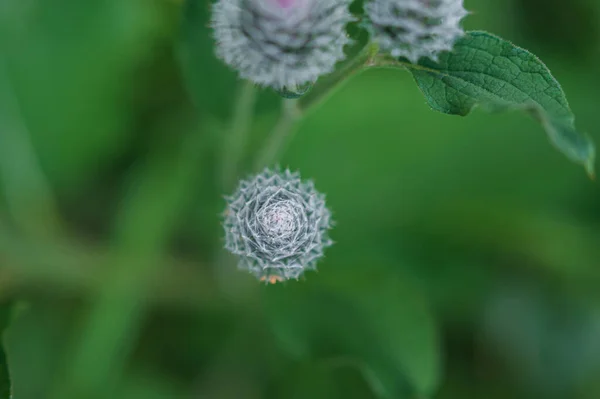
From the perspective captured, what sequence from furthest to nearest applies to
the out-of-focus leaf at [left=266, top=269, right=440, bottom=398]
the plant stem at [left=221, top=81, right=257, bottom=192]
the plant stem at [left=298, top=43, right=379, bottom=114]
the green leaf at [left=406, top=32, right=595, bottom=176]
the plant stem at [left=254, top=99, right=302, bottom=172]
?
the out-of-focus leaf at [left=266, top=269, right=440, bottom=398]
the plant stem at [left=221, top=81, right=257, bottom=192]
the plant stem at [left=254, top=99, right=302, bottom=172]
the plant stem at [left=298, top=43, right=379, bottom=114]
the green leaf at [left=406, top=32, right=595, bottom=176]

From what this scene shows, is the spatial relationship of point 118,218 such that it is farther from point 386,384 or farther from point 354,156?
point 386,384

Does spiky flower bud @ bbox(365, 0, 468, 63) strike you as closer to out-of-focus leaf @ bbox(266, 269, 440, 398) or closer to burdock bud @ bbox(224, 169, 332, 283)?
burdock bud @ bbox(224, 169, 332, 283)

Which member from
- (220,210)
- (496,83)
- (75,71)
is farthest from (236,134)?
(75,71)

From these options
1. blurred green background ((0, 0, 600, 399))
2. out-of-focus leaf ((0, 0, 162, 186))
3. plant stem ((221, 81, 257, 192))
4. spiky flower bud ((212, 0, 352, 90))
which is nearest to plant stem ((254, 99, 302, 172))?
plant stem ((221, 81, 257, 192))

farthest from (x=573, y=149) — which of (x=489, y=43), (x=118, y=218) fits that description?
(x=118, y=218)

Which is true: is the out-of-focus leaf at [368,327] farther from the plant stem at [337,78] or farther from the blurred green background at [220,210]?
the plant stem at [337,78]

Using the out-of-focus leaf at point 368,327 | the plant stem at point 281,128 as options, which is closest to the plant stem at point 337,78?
the plant stem at point 281,128

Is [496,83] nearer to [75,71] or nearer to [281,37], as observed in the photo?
[281,37]
